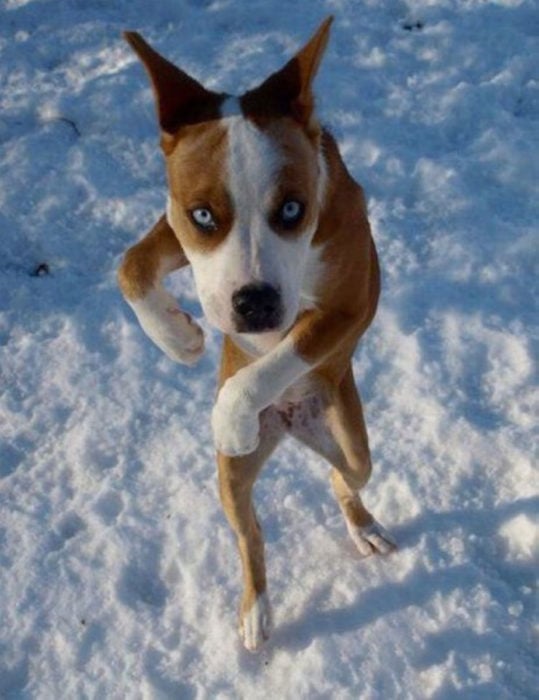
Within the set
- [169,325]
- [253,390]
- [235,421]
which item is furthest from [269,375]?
[169,325]

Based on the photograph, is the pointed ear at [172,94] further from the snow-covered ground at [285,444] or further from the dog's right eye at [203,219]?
the snow-covered ground at [285,444]

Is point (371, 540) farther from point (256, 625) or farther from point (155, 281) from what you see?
point (155, 281)

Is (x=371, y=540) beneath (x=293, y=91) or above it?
beneath

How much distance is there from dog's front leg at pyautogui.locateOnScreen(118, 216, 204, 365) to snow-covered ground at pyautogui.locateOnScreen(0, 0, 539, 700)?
123cm

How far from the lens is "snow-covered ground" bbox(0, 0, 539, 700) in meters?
3.98

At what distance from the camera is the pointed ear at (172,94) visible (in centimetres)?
303

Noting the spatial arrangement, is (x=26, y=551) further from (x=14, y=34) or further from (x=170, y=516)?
(x=14, y=34)

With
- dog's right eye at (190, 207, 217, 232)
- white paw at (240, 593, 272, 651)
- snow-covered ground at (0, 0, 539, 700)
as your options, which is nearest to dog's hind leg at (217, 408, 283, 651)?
white paw at (240, 593, 272, 651)

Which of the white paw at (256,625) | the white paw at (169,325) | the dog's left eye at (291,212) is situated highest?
the dog's left eye at (291,212)

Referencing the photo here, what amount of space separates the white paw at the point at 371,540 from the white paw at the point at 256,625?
48cm

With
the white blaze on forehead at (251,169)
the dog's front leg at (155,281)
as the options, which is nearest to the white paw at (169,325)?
the dog's front leg at (155,281)

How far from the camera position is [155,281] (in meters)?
3.38

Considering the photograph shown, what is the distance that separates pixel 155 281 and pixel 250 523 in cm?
104

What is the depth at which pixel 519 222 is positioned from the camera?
17.3ft
